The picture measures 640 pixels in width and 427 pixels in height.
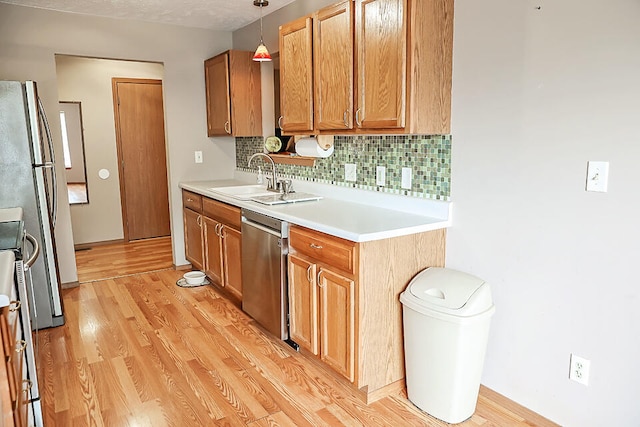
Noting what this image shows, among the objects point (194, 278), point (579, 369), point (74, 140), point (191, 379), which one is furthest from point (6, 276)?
point (74, 140)

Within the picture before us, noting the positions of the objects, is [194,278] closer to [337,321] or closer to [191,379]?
[191,379]

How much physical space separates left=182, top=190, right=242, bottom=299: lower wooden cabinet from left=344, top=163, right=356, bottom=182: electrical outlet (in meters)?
0.81

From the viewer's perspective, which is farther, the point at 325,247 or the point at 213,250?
the point at 213,250

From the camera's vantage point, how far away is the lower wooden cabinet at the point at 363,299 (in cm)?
216

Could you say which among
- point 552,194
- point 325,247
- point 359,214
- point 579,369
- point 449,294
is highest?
point 552,194

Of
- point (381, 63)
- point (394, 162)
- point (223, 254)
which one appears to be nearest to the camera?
point (381, 63)

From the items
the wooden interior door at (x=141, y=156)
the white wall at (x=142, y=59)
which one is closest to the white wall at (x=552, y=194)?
the white wall at (x=142, y=59)

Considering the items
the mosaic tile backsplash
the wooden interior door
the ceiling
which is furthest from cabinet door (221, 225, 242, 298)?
the wooden interior door

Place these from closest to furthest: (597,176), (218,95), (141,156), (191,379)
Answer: (597,176), (191,379), (218,95), (141,156)

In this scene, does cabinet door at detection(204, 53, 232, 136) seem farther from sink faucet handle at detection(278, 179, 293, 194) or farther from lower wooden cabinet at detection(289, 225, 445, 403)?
lower wooden cabinet at detection(289, 225, 445, 403)

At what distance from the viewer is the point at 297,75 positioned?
287cm

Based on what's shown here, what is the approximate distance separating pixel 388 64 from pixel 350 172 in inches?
37.6

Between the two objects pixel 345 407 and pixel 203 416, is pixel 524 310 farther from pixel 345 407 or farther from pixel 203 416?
pixel 203 416

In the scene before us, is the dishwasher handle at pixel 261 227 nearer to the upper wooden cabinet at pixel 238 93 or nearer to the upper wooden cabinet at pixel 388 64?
the upper wooden cabinet at pixel 388 64
